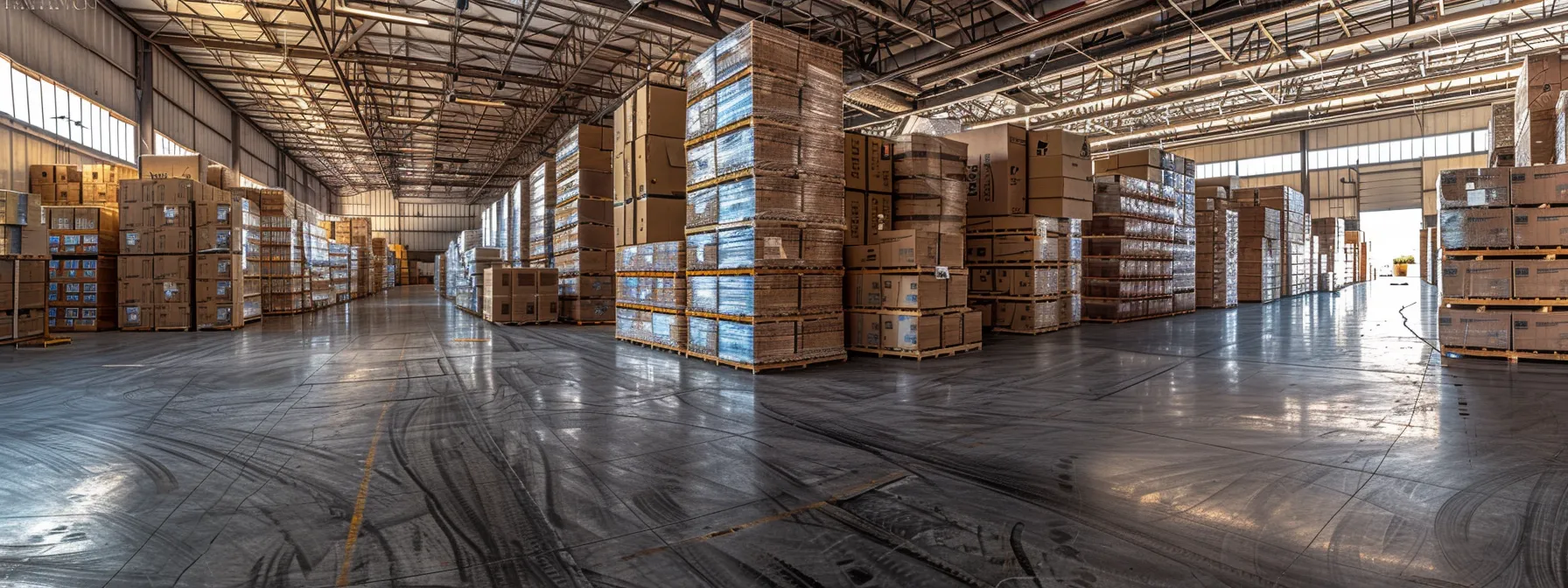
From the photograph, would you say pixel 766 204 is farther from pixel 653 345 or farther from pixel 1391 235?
pixel 1391 235

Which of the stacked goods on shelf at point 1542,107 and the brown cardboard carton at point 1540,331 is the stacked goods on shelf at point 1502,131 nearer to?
the stacked goods on shelf at point 1542,107

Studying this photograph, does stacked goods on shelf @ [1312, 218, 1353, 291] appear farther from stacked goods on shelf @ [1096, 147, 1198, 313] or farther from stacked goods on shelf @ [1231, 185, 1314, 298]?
stacked goods on shelf @ [1096, 147, 1198, 313]

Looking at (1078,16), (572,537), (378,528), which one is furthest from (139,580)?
(1078,16)

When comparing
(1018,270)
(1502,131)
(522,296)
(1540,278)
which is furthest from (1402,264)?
(522,296)

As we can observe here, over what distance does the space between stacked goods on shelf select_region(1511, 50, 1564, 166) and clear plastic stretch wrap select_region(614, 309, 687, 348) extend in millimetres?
9513

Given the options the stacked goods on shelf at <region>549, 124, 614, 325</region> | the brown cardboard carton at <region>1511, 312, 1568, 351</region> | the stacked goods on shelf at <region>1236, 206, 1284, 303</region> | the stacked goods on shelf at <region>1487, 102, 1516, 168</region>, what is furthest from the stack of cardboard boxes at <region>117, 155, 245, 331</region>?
the stacked goods on shelf at <region>1236, 206, 1284, 303</region>

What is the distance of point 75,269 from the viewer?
11.4 meters

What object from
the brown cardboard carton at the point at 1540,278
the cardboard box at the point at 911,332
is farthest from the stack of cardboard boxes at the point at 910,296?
the brown cardboard carton at the point at 1540,278

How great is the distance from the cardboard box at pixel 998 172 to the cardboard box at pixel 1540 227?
5.44 m

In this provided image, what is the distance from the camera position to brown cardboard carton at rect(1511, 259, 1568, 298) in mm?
6531

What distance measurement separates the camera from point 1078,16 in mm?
12148

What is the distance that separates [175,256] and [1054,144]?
14701mm

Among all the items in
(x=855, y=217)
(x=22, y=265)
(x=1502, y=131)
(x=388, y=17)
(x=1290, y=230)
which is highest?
(x=388, y=17)

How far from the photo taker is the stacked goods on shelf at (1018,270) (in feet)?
34.3
